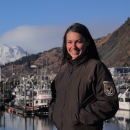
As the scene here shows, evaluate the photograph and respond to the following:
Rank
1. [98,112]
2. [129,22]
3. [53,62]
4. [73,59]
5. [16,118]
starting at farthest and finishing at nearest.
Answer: [53,62] < [129,22] < [16,118] < [73,59] < [98,112]

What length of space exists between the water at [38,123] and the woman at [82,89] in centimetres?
3146

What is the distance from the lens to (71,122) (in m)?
3.62

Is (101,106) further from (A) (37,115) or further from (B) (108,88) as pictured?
(A) (37,115)

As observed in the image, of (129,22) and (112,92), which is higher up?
(129,22)

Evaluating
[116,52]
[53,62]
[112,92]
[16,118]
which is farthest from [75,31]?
[53,62]

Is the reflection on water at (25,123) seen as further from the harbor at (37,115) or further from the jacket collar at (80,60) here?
the jacket collar at (80,60)

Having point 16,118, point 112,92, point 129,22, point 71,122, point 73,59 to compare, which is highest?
point 129,22

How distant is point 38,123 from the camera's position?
133 ft

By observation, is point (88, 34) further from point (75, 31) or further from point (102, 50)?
point (102, 50)

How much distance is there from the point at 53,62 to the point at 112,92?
191553mm

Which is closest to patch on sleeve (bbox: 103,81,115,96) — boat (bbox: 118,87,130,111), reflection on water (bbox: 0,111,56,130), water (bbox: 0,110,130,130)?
Result: water (bbox: 0,110,130,130)

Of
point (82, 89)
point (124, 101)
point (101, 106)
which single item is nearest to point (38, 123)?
point (124, 101)

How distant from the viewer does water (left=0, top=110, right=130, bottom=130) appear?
37.2 meters

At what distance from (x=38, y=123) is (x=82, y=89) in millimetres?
37191
